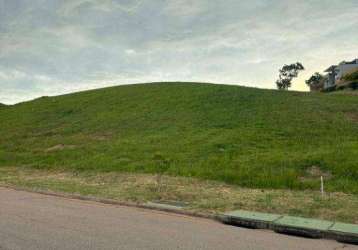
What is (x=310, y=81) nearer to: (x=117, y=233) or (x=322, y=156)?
(x=322, y=156)

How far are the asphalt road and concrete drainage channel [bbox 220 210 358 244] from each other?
0.75 feet

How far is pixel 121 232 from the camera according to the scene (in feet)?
23.7

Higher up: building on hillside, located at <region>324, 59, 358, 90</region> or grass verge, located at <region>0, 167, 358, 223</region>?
building on hillside, located at <region>324, 59, 358, 90</region>

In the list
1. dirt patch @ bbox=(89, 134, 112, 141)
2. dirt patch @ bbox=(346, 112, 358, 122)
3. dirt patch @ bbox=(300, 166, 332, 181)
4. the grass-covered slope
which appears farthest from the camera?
dirt patch @ bbox=(89, 134, 112, 141)

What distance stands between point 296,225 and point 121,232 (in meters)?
3.24

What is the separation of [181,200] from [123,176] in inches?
175

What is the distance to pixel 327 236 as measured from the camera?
7.29 m

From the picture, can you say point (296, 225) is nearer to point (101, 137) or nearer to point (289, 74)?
point (101, 137)

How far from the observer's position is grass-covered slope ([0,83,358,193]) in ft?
45.6

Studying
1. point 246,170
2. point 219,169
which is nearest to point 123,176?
point 219,169

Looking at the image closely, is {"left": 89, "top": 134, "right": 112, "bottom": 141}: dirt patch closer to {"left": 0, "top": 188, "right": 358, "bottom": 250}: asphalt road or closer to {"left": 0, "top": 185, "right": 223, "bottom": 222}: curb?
{"left": 0, "top": 185, "right": 223, "bottom": 222}: curb

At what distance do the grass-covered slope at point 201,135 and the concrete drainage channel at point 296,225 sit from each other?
3683 millimetres

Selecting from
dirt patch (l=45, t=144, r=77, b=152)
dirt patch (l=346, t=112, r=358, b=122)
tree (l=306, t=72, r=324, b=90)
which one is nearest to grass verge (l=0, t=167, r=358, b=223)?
dirt patch (l=45, t=144, r=77, b=152)

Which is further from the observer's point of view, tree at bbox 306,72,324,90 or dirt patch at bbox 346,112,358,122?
tree at bbox 306,72,324,90
